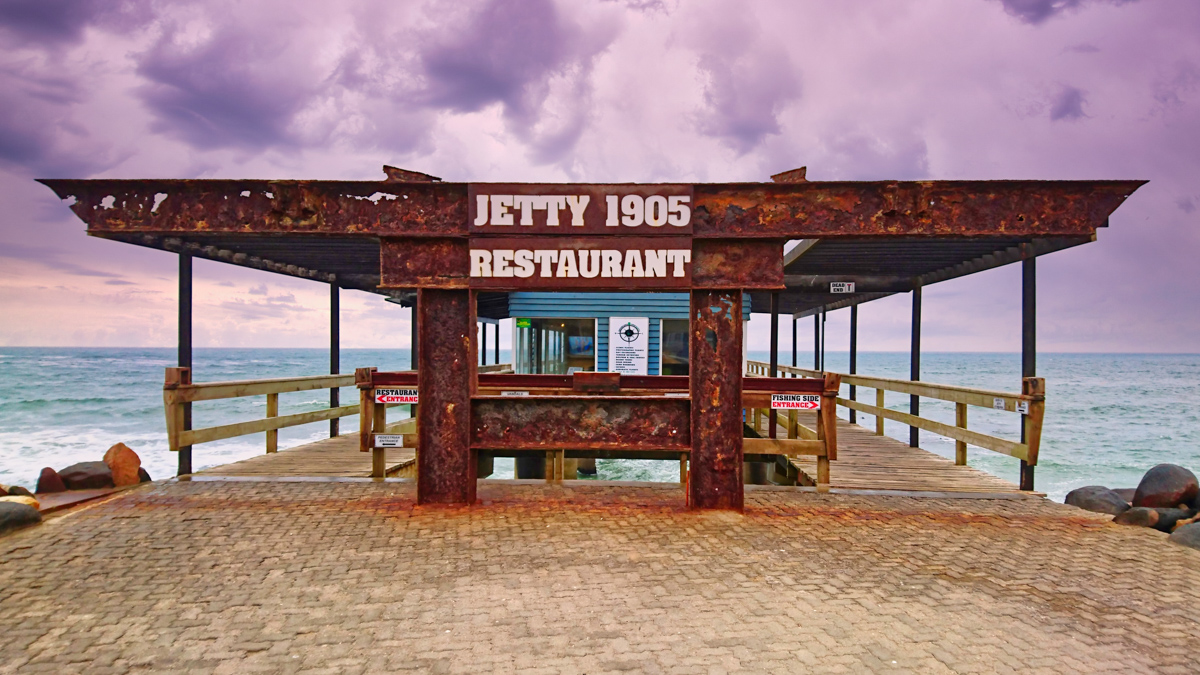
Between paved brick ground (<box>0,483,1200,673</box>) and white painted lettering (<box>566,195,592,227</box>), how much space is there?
117 inches

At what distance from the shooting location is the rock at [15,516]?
197 inches

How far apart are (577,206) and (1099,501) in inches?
266

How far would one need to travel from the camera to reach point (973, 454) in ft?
67.0

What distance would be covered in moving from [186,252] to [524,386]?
503 cm

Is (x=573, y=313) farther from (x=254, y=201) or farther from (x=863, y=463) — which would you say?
(x=254, y=201)

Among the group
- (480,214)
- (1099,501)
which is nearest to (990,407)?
(1099,501)

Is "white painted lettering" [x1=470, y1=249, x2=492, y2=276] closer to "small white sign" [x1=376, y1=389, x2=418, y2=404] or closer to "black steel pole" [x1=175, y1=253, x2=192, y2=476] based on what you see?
"small white sign" [x1=376, y1=389, x2=418, y2=404]

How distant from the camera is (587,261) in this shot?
5766 millimetres

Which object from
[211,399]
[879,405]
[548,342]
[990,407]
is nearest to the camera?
[990,407]

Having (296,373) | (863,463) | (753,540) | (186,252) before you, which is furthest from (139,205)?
(296,373)

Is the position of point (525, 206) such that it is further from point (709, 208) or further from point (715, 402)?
point (715, 402)

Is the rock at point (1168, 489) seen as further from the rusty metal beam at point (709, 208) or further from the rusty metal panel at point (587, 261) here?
the rusty metal panel at point (587, 261)

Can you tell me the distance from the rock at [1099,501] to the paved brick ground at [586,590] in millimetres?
656

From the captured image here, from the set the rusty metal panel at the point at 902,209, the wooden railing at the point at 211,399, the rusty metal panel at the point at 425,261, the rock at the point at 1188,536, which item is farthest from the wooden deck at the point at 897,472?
the wooden railing at the point at 211,399
